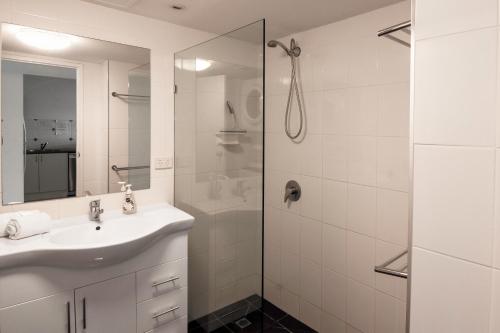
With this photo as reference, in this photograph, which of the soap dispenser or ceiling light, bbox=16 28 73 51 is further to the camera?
the soap dispenser

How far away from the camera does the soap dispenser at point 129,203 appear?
1981mm

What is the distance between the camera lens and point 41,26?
1727 millimetres

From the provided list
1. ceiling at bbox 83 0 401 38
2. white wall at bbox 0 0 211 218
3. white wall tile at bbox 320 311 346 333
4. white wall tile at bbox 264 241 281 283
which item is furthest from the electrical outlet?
white wall tile at bbox 320 311 346 333

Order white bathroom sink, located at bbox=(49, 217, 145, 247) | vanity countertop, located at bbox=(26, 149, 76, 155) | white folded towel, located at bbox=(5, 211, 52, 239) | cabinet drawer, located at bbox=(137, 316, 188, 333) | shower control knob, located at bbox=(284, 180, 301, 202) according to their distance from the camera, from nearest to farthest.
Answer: white folded towel, located at bbox=(5, 211, 52, 239), white bathroom sink, located at bbox=(49, 217, 145, 247), vanity countertop, located at bbox=(26, 149, 76, 155), cabinet drawer, located at bbox=(137, 316, 188, 333), shower control knob, located at bbox=(284, 180, 301, 202)

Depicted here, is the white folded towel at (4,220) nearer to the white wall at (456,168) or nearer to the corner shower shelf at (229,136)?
the corner shower shelf at (229,136)

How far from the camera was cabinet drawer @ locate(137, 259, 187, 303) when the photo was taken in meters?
1.73

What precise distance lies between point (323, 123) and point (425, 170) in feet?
4.48

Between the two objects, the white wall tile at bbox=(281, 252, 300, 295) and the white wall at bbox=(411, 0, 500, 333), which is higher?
the white wall at bbox=(411, 0, 500, 333)

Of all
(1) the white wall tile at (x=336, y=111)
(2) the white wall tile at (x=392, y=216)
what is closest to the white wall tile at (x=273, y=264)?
(2) the white wall tile at (x=392, y=216)

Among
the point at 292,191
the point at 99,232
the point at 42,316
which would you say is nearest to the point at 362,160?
the point at 292,191

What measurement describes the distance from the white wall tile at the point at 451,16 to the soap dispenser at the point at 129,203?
1.74 meters

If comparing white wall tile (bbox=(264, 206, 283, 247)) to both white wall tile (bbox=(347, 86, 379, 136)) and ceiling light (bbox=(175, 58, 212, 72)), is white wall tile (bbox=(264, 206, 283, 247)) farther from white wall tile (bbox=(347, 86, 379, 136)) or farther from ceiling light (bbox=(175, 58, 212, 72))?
ceiling light (bbox=(175, 58, 212, 72))

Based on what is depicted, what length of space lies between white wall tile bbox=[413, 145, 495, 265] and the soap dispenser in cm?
161

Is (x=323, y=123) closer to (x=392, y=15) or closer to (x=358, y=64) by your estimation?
(x=358, y=64)
